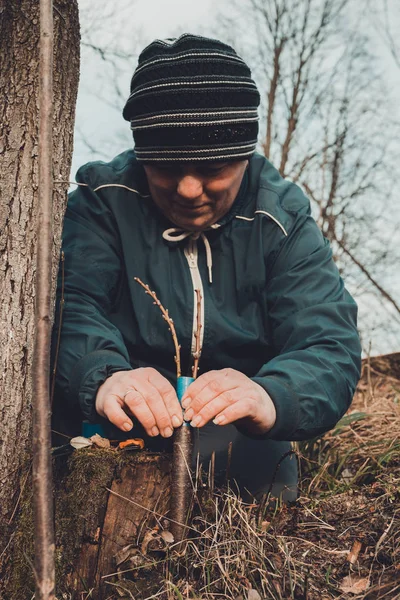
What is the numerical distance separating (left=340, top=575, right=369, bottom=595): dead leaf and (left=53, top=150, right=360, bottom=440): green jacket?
86 centimetres

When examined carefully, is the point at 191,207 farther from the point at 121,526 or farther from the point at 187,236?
the point at 121,526

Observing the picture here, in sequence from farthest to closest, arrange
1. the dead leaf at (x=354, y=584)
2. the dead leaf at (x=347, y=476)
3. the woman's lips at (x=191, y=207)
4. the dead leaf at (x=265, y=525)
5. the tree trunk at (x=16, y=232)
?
the dead leaf at (x=347, y=476) → the woman's lips at (x=191, y=207) → the dead leaf at (x=265, y=525) → the tree trunk at (x=16, y=232) → the dead leaf at (x=354, y=584)

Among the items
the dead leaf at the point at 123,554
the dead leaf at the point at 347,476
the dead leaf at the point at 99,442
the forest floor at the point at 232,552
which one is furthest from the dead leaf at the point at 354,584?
the dead leaf at the point at 347,476

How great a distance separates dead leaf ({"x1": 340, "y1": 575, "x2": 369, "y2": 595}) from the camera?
6.27 ft

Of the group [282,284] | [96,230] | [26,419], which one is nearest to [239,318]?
[282,284]

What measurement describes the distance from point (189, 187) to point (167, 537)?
1.33 m

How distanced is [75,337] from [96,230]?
0.59 metres

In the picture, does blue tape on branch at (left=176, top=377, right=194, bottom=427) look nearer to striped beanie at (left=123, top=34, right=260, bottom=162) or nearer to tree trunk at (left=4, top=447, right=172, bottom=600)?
tree trunk at (left=4, top=447, right=172, bottom=600)

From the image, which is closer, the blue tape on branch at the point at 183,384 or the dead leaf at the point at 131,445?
the blue tape on branch at the point at 183,384

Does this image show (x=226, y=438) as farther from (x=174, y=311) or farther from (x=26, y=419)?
(x=26, y=419)

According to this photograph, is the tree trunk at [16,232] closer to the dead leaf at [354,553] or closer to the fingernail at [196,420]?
the fingernail at [196,420]

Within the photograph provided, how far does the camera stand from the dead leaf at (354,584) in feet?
6.27

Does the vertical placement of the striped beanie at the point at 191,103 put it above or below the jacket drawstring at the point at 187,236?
above

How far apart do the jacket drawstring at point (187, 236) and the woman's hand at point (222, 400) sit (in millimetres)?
900
